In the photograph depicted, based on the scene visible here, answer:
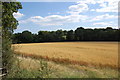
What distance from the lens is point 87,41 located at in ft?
81.3

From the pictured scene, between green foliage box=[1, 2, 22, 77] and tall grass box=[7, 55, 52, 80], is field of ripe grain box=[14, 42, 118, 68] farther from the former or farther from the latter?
tall grass box=[7, 55, 52, 80]

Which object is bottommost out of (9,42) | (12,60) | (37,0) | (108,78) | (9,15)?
(108,78)

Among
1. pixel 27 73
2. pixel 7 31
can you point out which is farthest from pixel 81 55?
pixel 7 31

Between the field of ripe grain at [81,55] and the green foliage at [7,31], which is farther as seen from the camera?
the field of ripe grain at [81,55]

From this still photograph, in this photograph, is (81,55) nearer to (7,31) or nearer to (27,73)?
(27,73)

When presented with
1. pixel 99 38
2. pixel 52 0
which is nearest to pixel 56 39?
pixel 99 38

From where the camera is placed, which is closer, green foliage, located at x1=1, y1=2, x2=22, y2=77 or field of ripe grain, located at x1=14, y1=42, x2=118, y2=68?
green foliage, located at x1=1, y1=2, x2=22, y2=77

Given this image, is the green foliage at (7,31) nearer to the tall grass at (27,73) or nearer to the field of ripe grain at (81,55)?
the tall grass at (27,73)

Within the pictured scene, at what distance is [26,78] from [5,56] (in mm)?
773

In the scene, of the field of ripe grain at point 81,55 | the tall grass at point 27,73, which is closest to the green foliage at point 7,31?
the tall grass at point 27,73

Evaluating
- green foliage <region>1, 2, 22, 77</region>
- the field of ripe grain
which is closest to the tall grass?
green foliage <region>1, 2, 22, 77</region>

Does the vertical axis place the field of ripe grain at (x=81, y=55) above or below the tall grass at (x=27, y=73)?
below

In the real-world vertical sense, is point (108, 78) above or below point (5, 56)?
below

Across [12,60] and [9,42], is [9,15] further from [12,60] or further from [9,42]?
[12,60]
